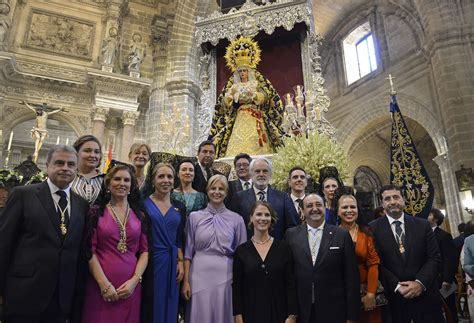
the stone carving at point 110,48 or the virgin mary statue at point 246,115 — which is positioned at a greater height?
the stone carving at point 110,48

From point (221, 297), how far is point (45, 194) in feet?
4.56

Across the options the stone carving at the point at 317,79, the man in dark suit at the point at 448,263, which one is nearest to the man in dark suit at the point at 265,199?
the man in dark suit at the point at 448,263

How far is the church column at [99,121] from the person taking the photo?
11.6 m

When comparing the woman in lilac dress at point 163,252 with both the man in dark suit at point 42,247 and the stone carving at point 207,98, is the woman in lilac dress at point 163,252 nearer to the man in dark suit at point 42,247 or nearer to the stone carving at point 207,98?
the man in dark suit at point 42,247

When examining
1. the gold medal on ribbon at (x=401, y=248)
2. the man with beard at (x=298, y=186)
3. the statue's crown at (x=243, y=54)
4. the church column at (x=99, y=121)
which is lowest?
the gold medal on ribbon at (x=401, y=248)

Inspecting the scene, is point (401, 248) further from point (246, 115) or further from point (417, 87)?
point (417, 87)

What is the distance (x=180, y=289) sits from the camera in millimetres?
2674

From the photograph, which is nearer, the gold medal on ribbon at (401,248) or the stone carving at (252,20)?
the gold medal on ribbon at (401,248)

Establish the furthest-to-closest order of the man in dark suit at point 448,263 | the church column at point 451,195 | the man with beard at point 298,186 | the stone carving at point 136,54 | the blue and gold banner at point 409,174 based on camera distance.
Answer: the stone carving at point 136,54, the church column at point 451,195, the blue and gold banner at point 409,174, the man in dark suit at point 448,263, the man with beard at point 298,186

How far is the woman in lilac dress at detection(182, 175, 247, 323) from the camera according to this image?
2586mm

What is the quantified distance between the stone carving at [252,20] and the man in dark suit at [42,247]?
19.7 feet

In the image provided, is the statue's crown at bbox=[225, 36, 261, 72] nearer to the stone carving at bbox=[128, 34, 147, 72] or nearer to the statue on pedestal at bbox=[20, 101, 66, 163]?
the stone carving at bbox=[128, 34, 147, 72]

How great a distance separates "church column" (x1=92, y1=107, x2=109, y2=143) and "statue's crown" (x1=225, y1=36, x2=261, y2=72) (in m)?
6.39

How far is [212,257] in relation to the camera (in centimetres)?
269
